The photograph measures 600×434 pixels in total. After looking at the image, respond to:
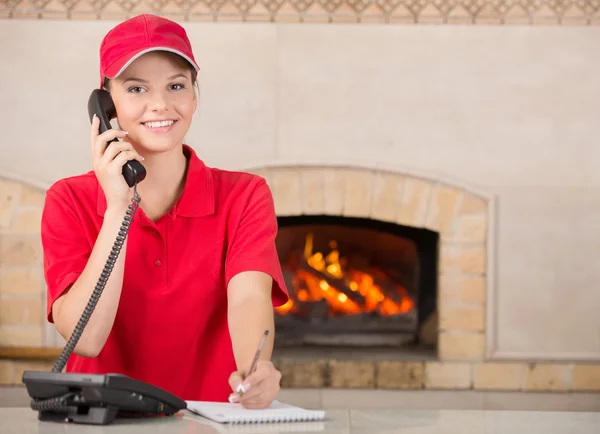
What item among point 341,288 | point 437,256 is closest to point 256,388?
point 437,256

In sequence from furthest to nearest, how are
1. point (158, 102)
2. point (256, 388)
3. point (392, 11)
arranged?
point (392, 11)
point (158, 102)
point (256, 388)

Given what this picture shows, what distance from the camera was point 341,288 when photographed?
163 inches

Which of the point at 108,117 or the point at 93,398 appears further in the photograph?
the point at 108,117

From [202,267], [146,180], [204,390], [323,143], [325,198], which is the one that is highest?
[323,143]

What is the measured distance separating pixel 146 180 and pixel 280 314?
2.50 m

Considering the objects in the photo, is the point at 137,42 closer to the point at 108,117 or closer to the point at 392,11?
the point at 108,117

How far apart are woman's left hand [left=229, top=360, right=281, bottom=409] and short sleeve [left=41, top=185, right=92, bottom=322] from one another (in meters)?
0.40

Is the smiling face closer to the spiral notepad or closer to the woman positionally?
the woman

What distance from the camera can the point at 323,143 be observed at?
3.58 meters

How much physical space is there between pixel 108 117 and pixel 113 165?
0.16 m

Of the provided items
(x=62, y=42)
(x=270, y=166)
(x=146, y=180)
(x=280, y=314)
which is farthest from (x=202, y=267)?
(x=280, y=314)

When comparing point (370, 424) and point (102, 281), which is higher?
point (102, 281)

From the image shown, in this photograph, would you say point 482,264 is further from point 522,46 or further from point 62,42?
point 62,42

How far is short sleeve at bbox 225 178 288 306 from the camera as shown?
65.2 inches
